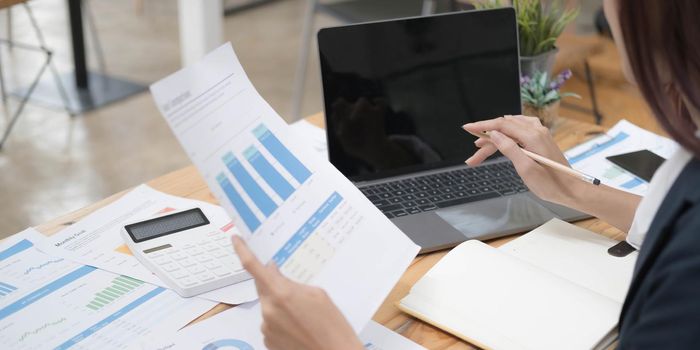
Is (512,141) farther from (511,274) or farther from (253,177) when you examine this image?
(253,177)

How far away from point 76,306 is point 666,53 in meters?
0.78

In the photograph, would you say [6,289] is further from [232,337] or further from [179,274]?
[232,337]

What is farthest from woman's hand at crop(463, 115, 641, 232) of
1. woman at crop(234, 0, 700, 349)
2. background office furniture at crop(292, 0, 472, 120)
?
background office furniture at crop(292, 0, 472, 120)

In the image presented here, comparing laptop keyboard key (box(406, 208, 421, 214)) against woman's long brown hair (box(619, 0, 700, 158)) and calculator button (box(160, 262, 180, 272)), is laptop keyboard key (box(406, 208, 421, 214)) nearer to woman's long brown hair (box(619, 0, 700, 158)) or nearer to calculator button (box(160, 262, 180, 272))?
calculator button (box(160, 262, 180, 272))

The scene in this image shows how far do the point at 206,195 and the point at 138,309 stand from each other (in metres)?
0.33

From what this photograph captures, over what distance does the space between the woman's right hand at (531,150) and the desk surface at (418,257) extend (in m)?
0.09

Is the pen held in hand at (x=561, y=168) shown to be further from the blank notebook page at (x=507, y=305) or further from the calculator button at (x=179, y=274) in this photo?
the calculator button at (x=179, y=274)

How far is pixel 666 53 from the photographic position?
0.84m

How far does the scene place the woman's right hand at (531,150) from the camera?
1.27 metres

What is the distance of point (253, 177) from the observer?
93cm

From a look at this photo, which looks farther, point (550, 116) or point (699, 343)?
point (550, 116)

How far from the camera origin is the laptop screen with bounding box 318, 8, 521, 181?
1.36 m

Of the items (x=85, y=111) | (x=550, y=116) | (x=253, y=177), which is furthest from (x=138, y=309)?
(x=85, y=111)

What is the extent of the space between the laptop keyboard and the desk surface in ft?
0.38
